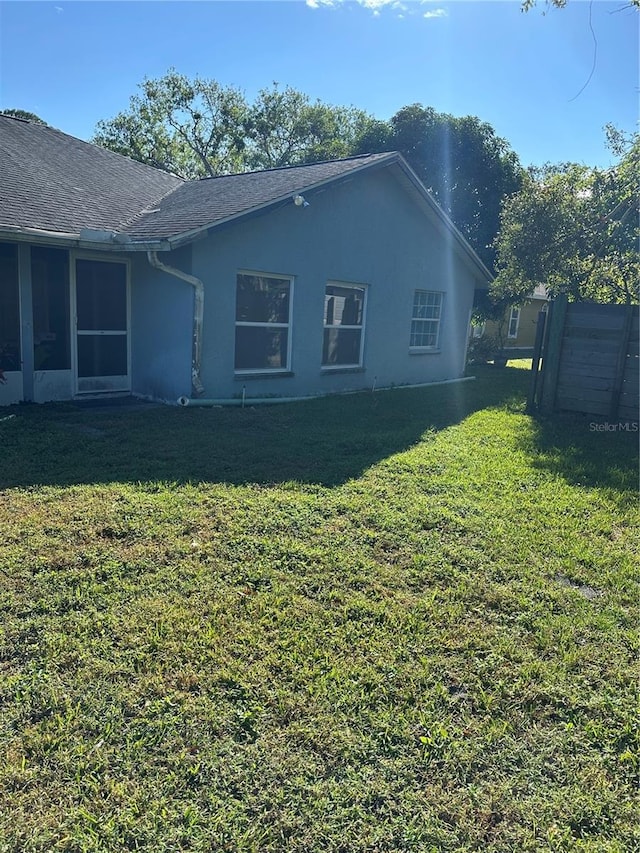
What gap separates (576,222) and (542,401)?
7.14 m

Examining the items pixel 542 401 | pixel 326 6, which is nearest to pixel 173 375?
pixel 542 401

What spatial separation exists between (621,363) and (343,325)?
17.8 feet

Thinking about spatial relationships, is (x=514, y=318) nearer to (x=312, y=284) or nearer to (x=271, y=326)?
(x=312, y=284)

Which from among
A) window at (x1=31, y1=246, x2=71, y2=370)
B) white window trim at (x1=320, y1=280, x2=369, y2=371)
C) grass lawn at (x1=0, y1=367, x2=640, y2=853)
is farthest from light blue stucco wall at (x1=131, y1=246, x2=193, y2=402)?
grass lawn at (x1=0, y1=367, x2=640, y2=853)

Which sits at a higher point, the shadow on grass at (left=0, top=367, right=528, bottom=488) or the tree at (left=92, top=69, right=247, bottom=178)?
the tree at (left=92, top=69, right=247, bottom=178)

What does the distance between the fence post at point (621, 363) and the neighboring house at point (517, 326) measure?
17.1 m

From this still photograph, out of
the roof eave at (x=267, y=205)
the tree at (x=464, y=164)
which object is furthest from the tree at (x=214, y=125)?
the roof eave at (x=267, y=205)

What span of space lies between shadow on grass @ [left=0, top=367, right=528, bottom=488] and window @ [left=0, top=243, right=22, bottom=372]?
78cm

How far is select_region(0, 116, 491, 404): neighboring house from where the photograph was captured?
876 cm

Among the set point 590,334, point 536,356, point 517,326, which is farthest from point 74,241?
point 517,326

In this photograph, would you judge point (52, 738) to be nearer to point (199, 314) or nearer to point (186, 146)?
point (199, 314)

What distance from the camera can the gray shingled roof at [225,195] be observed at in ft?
29.4

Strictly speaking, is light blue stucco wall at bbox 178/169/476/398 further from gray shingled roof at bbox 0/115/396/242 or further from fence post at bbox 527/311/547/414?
fence post at bbox 527/311/547/414

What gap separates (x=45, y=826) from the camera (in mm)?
2084
